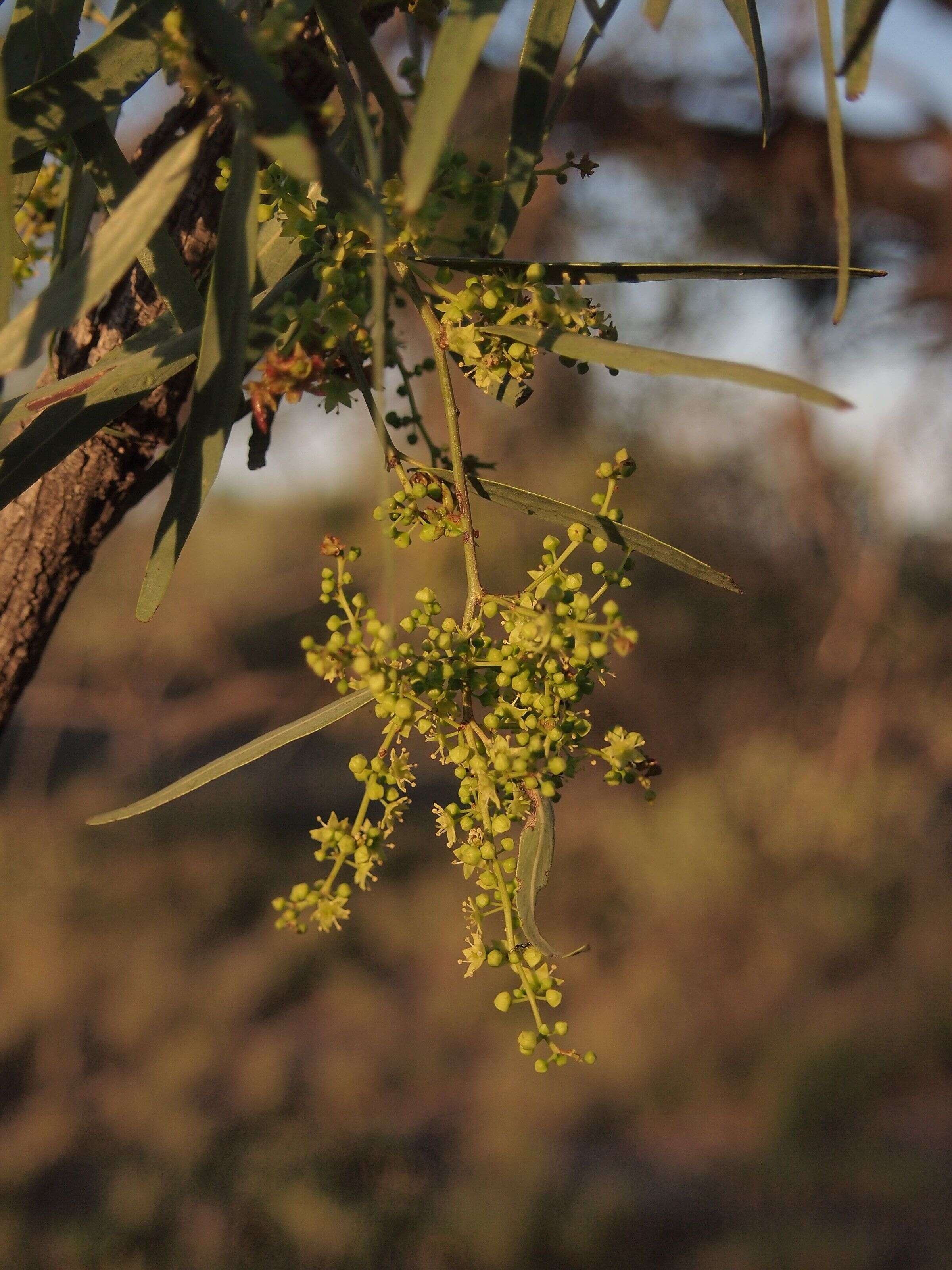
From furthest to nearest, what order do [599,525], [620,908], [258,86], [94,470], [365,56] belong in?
[620,908] < [94,470] < [599,525] < [365,56] < [258,86]

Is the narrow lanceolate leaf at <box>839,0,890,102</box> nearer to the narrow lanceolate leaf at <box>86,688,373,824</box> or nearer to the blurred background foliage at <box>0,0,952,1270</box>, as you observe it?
the narrow lanceolate leaf at <box>86,688,373,824</box>

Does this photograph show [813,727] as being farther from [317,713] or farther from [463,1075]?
[317,713]

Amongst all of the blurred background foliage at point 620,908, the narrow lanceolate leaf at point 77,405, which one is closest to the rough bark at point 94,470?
the narrow lanceolate leaf at point 77,405

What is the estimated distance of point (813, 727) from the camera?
334 centimetres

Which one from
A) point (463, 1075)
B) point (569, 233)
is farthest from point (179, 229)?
point (463, 1075)

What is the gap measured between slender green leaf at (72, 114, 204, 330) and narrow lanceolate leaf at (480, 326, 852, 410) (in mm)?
210

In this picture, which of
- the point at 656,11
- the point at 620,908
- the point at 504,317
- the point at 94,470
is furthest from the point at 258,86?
the point at 620,908

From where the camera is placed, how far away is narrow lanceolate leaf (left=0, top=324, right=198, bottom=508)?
56cm

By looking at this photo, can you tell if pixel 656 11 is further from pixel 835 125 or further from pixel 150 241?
pixel 150 241

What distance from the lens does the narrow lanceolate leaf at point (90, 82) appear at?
→ 523 millimetres

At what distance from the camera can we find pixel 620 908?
4.50 metres

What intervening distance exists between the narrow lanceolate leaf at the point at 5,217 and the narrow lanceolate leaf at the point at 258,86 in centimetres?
9

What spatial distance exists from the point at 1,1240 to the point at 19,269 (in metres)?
3.54

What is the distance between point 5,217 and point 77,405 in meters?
0.16
